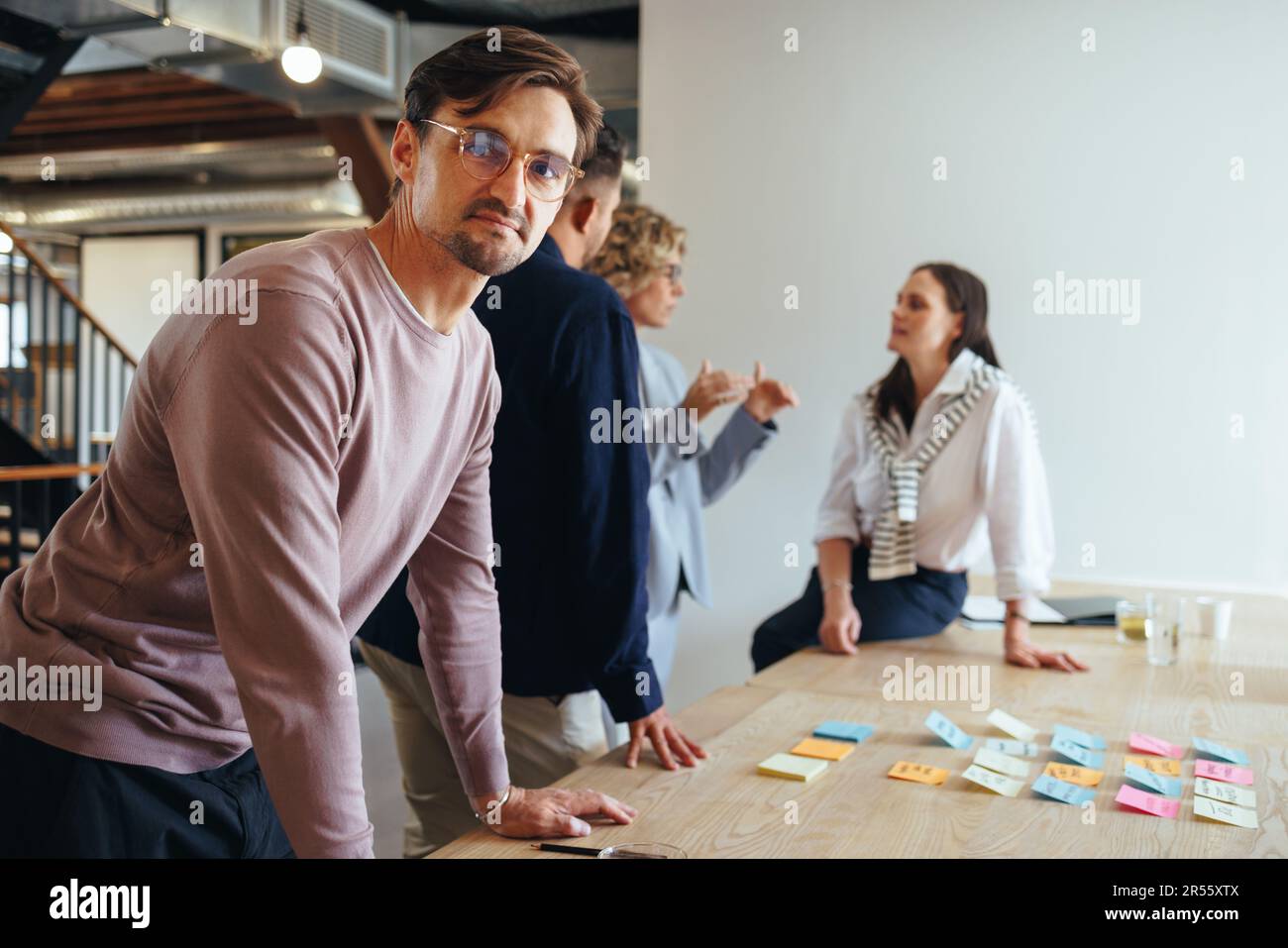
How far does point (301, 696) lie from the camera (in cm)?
98

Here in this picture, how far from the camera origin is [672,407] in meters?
2.54

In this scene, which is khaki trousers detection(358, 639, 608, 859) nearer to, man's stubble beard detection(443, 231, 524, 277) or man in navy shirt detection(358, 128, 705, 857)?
man in navy shirt detection(358, 128, 705, 857)

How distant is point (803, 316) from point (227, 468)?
3106 mm

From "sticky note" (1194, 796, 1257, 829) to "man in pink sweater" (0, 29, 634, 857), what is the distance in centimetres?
75

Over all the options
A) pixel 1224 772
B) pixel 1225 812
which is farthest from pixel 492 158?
pixel 1224 772

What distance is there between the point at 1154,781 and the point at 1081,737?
0.71 feet

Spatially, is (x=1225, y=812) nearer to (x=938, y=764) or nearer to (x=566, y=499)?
(x=938, y=764)

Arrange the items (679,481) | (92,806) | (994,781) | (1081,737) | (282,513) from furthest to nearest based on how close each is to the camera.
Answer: (679,481), (1081,737), (994,781), (92,806), (282,513)

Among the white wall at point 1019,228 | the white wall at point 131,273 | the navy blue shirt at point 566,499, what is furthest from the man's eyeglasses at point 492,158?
the white wall at point 131,273

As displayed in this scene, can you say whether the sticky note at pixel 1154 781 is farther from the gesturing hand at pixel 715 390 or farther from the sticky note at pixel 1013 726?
the gesturing hand at pixel 715 390

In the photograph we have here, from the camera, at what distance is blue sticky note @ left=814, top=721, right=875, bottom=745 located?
175 centimetres

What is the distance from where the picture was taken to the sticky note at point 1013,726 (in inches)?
70.0

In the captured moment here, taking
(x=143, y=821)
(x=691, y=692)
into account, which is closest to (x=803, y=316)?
(x=691, y=692)

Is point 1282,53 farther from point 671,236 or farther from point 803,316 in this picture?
point 671,236
